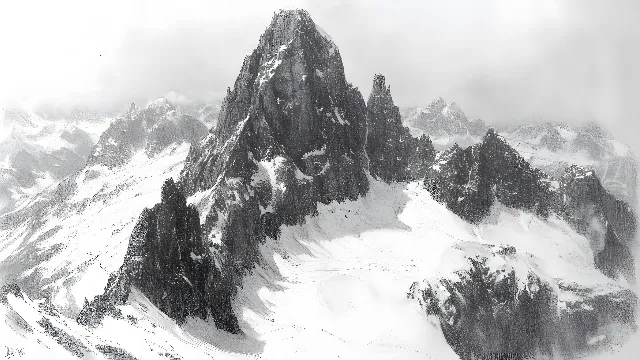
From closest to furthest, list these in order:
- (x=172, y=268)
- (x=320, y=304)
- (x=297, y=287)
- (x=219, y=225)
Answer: (x=172, y=268) < (x=320, y=304) < (x=219, y=225) < (x=297, y=287)

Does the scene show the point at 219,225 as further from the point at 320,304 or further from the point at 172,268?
the point at 172,268

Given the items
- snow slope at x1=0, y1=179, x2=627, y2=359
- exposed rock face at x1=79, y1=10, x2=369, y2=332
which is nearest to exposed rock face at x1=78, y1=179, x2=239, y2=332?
exposed rock face at x1=79, y1=10, x2=369, y2=332

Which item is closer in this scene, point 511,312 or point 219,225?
point 219,225

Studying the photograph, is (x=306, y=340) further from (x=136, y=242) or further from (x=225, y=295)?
(x=136, y=242)

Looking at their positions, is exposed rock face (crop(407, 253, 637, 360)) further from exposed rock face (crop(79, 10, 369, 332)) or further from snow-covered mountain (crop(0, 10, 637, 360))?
exposed rock face (crop(79, 10, 369, 332))

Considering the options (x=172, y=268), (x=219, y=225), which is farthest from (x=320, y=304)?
(x=172, y=268)

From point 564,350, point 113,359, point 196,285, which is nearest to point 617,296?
point 564,350

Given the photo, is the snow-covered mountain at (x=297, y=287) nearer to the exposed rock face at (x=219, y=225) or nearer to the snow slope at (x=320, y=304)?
the exposed rock face at (x=219, y=225)
